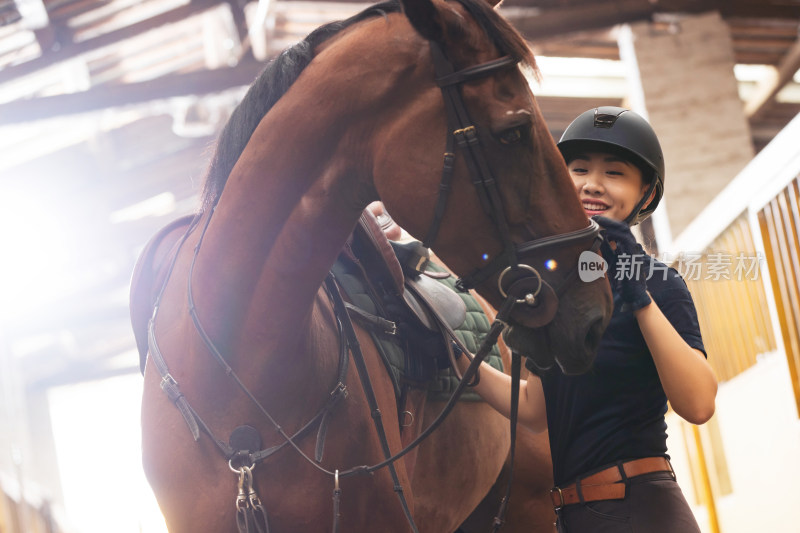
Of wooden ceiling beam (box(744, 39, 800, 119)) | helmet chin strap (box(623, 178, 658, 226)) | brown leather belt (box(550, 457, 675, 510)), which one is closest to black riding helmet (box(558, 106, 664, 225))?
helmet chin strap (box(623, 178, 658, 226))

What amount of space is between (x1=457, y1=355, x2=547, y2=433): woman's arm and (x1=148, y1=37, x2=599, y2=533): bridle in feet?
0.89

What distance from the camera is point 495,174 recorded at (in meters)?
1.85

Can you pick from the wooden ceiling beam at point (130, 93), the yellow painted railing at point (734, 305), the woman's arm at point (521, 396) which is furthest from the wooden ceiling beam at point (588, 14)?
the woman's arm at point (521, 396)

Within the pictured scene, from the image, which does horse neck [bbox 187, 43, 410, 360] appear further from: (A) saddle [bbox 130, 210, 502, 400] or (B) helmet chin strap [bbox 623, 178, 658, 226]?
(B) helmet chin strap [bbox 623, 178, 658, 226]

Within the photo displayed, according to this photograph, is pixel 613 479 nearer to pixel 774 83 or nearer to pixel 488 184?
pixel 488 184

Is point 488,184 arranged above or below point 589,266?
above

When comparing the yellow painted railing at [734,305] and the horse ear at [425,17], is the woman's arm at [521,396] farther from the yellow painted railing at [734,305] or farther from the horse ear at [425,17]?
the yellow painted railing at [734,305]

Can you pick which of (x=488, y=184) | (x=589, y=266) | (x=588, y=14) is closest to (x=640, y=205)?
(x=589, y=266)

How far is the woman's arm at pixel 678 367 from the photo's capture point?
1984 mm

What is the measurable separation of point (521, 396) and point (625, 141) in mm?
756

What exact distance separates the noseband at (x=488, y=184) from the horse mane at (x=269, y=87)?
15 cm

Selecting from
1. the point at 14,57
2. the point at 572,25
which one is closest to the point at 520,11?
the point at 572,25

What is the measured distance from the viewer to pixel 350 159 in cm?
200

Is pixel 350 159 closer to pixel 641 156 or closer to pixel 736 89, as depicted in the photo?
pixel 641 156
